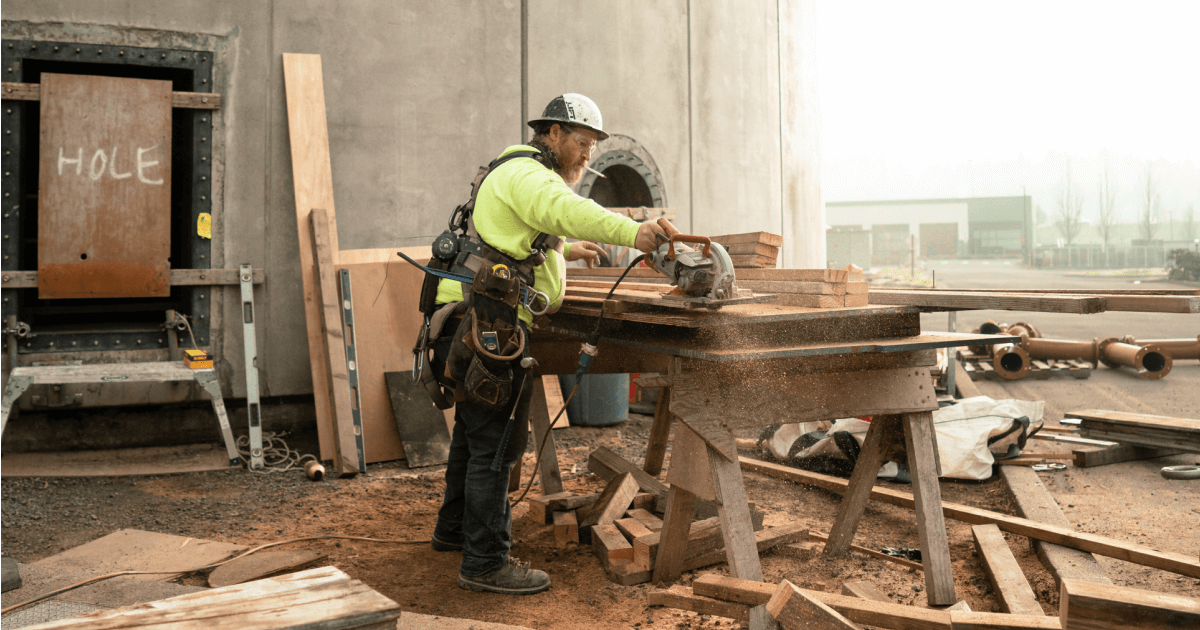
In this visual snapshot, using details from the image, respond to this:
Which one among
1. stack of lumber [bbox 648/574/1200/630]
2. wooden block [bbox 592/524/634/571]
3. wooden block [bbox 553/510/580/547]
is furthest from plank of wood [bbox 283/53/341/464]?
stack of lumber [bbox 648/574/1200/630]

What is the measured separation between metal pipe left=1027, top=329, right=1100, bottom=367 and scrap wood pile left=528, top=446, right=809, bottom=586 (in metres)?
7.70

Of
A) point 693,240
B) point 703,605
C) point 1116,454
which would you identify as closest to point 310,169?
point 693,240

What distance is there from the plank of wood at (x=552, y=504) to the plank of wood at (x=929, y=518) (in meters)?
1.91

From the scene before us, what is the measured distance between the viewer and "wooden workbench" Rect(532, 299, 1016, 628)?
2.99 m

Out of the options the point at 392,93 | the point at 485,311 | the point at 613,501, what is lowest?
the point at 613,501

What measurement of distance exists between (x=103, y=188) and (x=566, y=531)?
448cm

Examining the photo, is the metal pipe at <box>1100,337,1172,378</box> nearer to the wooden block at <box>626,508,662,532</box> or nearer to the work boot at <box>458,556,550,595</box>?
the wooden block at <box>626,508,662,532</box>

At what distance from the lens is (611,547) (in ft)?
12.6

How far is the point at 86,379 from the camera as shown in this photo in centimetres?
550

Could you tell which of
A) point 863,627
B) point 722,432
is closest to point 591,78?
point 722,432

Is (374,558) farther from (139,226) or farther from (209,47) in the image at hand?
(209,47)

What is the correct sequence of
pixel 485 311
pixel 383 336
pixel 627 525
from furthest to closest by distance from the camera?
pixel 383 336, pixel 627 525, pixel 485 311

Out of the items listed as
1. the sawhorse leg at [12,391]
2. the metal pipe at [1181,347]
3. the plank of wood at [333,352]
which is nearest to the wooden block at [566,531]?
the plank of wood at [333,352]

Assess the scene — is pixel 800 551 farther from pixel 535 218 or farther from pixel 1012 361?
pixel 1012 361
